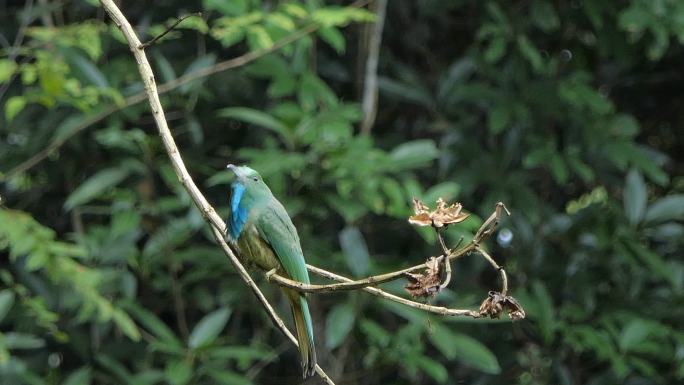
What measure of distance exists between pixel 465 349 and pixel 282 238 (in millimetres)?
1892

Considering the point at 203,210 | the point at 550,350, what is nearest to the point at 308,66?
the point at 550,350

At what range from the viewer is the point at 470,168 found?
16.1 ft

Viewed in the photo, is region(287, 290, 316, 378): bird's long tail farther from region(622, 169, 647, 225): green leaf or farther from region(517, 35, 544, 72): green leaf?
region(622, 169, 647, 225): green leaf

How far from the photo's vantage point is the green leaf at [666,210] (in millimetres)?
4762

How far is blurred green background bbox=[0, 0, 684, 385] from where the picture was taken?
14.5ft

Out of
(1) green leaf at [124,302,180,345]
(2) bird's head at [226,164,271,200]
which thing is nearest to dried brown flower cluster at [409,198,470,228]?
(2) bird's head at [226,164,271,200]

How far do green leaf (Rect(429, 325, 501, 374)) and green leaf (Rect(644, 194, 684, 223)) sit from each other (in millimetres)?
955

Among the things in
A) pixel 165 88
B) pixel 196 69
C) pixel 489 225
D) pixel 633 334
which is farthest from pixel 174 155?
pixel 633 334

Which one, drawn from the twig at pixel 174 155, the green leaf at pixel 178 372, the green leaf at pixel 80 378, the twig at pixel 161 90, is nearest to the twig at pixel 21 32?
the twig at pixel 161 90

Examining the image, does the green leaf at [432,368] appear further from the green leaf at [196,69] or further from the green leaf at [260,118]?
the green leaf at [196,69]

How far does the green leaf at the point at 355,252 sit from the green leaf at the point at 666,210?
4.15ft

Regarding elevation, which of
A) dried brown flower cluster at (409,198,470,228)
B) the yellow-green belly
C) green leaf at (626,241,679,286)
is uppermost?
dried brown flower cluster at (409,198,470,228)

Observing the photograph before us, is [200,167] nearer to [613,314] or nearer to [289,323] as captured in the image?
[289,323]

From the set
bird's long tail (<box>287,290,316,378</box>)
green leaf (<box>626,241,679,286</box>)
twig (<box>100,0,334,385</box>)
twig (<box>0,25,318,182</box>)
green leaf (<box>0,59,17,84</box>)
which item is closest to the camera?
twig (<box>100,0,334,385</box>)
